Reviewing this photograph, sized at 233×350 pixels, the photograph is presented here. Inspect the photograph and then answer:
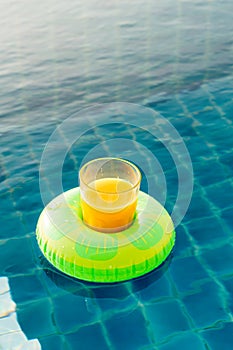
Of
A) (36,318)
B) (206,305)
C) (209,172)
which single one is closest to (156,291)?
(206,305)

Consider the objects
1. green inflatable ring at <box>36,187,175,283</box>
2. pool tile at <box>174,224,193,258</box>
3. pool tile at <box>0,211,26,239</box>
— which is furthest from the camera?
pool tile at <box>0,211,26,239</box>

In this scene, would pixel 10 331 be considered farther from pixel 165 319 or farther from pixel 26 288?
pixel 165 319

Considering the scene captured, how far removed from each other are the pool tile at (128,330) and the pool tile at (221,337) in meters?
0.43

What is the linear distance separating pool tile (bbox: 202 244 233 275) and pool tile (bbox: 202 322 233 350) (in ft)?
1.80

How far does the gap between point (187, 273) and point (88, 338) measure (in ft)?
3.21

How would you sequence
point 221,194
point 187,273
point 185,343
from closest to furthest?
point 185,343, point 187,273, point 221,194

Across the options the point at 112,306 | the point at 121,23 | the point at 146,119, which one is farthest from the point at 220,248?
the point at 121,23

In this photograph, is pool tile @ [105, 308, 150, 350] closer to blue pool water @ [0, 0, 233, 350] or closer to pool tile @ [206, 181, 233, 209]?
blue pool water @ [0, 0, 233, 350]

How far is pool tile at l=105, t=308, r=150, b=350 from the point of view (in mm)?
4016

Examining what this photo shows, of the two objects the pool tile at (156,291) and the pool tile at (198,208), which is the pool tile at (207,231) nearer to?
the pool tile at (198,208)

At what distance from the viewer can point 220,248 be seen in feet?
15.6

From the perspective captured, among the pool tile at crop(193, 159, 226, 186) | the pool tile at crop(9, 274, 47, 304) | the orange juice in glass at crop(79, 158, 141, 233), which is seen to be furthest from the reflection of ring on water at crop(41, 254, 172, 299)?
the pool tile at crop(193, 159, 226, 186)

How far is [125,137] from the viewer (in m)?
6.24

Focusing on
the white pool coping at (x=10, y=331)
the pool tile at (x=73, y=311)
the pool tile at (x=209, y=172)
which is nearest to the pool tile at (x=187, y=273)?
the pool tile at (x=73, y=311)
